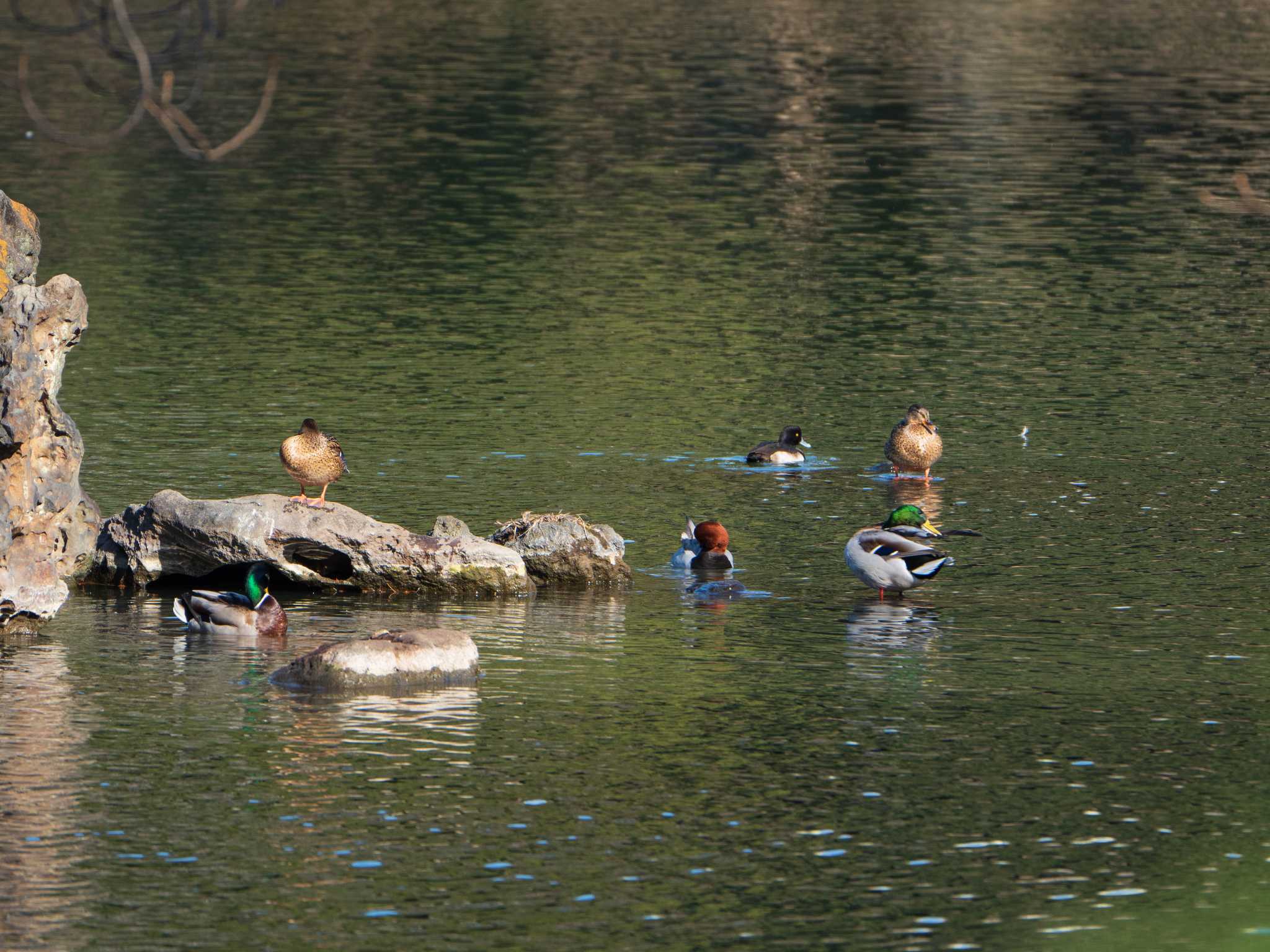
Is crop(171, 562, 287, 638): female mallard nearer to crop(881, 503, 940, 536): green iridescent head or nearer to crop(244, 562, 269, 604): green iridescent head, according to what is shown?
crop(244, 562, 269, 604): green iridescent head

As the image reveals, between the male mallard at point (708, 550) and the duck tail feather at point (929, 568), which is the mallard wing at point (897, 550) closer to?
the duck tail feather at point (929, 568)

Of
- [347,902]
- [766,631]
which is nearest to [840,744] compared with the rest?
[766,631]

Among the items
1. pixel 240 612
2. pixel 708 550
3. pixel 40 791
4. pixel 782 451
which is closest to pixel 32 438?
pixel 240 612

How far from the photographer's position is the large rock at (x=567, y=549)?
18.8 meters

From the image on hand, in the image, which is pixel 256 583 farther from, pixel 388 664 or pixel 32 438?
pixel 388 664

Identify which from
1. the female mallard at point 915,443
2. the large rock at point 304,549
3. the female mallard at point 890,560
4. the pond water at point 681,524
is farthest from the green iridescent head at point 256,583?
the female mallard at point 915,443

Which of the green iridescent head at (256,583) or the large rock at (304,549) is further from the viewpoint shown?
the large rock at (304,549)

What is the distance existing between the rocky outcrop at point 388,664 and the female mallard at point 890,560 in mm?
3947

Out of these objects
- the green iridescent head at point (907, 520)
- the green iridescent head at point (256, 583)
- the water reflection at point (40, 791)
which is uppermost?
the green iridescent head at point (907, 520)

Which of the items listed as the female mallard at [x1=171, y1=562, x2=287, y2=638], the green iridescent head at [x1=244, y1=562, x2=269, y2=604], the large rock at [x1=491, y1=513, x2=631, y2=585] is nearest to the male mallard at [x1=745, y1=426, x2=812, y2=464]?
the large rock at [x1=491, y1=513, x2=631, y2=585]

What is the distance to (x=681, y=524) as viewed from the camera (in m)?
21.1

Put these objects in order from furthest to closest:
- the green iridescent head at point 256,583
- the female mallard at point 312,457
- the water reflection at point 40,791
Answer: the female mallard at point 312,457, the green iridescent head at point 256,583, the water reflection at point 40,791

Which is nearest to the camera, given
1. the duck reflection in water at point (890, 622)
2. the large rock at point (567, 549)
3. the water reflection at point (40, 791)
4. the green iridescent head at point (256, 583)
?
the water reflection at point (40, 791)

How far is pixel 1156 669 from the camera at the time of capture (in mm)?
16344
